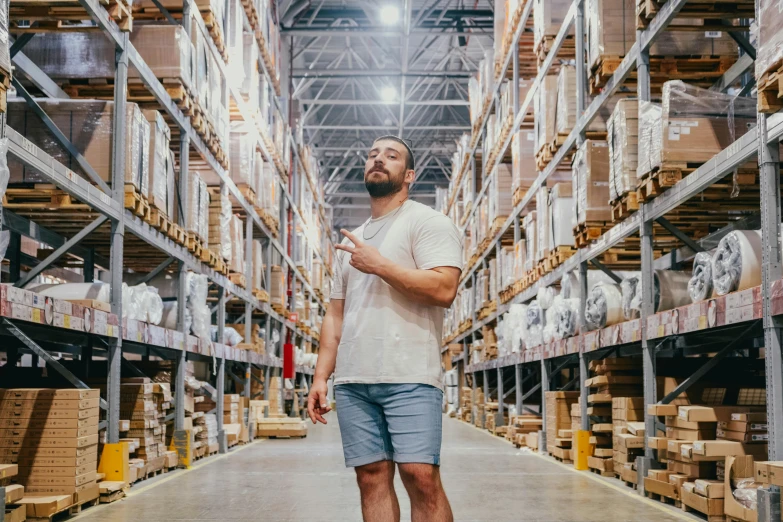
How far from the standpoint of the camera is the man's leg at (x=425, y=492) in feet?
10.3

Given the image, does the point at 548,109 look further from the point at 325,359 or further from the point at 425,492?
the point at 425,492

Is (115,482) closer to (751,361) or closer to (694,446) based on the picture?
(694,446)

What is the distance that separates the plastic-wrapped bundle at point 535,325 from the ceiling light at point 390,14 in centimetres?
960

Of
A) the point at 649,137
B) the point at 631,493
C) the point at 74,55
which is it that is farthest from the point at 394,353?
the point at 74,55

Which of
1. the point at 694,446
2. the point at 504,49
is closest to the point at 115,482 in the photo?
the point at 694,446

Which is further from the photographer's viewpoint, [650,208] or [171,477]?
[171,477]

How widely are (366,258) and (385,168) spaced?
0.45 metres

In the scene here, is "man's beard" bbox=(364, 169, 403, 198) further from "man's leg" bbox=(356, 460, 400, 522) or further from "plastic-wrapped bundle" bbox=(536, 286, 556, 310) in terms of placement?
"plastic-wrapped bundle" bbox=(536, 286, 556, 310)

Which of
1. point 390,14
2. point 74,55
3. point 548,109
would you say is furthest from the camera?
point 390,14

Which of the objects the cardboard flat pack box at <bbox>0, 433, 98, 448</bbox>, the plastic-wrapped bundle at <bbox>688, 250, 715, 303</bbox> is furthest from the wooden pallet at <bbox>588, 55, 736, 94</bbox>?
the cardboard flat pack box at <bbox>0, 433, 98, 448</bbox>

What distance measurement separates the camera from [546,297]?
11.8 metres

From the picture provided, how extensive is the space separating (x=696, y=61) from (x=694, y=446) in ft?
12.2

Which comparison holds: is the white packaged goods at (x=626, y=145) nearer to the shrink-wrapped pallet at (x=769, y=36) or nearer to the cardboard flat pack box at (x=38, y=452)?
the shrink-wrapped pallet at (x=769, y=36)

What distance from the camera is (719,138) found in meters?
6.85
